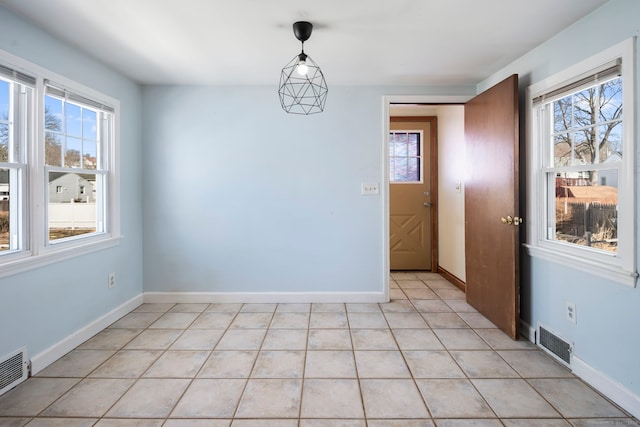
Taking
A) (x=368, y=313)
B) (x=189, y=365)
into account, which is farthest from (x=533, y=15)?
(x=189, y=365)

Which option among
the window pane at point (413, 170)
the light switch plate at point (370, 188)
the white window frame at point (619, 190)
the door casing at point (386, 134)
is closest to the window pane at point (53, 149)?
the light switch plate at point (370, 188)

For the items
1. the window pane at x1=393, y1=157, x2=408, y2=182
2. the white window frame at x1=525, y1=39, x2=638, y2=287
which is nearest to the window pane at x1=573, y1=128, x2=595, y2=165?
the white window frame at x1=525, y1=39, x2=638, y2=287

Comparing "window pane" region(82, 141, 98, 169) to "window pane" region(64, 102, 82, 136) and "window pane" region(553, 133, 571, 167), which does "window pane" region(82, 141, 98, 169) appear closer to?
"window pane" region(64, 102, 82, 136)

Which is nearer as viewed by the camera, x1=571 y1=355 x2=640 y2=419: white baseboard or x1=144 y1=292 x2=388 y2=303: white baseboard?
x1=571 y1=355 x2=640 y2=419: white baseboard

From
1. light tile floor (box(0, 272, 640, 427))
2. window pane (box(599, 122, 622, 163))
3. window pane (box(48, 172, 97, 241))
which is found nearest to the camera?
light tile floor (box(0, 272, 640, 427))

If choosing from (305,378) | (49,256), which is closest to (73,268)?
(49,256)

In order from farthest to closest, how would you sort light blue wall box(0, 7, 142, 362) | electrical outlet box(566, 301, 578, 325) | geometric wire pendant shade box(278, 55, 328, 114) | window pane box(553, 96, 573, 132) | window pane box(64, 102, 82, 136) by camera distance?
geometric wire pendant shade box(278, 55, 328, 114), window pane box(64, 102, 82, 136), window pane box(553, 96, 573, 132), electrical outlet box(566, 301, 578, 325), light blue wall box(0, 7, 142, 362)

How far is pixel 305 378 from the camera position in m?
2.07

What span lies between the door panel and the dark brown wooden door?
1.49m

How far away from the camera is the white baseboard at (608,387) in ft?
5.68

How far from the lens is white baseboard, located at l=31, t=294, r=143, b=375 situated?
7.14ft

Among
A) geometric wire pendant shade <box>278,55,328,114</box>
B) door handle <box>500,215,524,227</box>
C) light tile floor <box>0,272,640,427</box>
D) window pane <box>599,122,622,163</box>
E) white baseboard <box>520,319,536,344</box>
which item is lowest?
light tile floor <box>0,272,640,427</box>

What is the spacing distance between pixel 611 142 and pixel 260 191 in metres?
2.79

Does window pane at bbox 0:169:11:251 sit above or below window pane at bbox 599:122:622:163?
below
